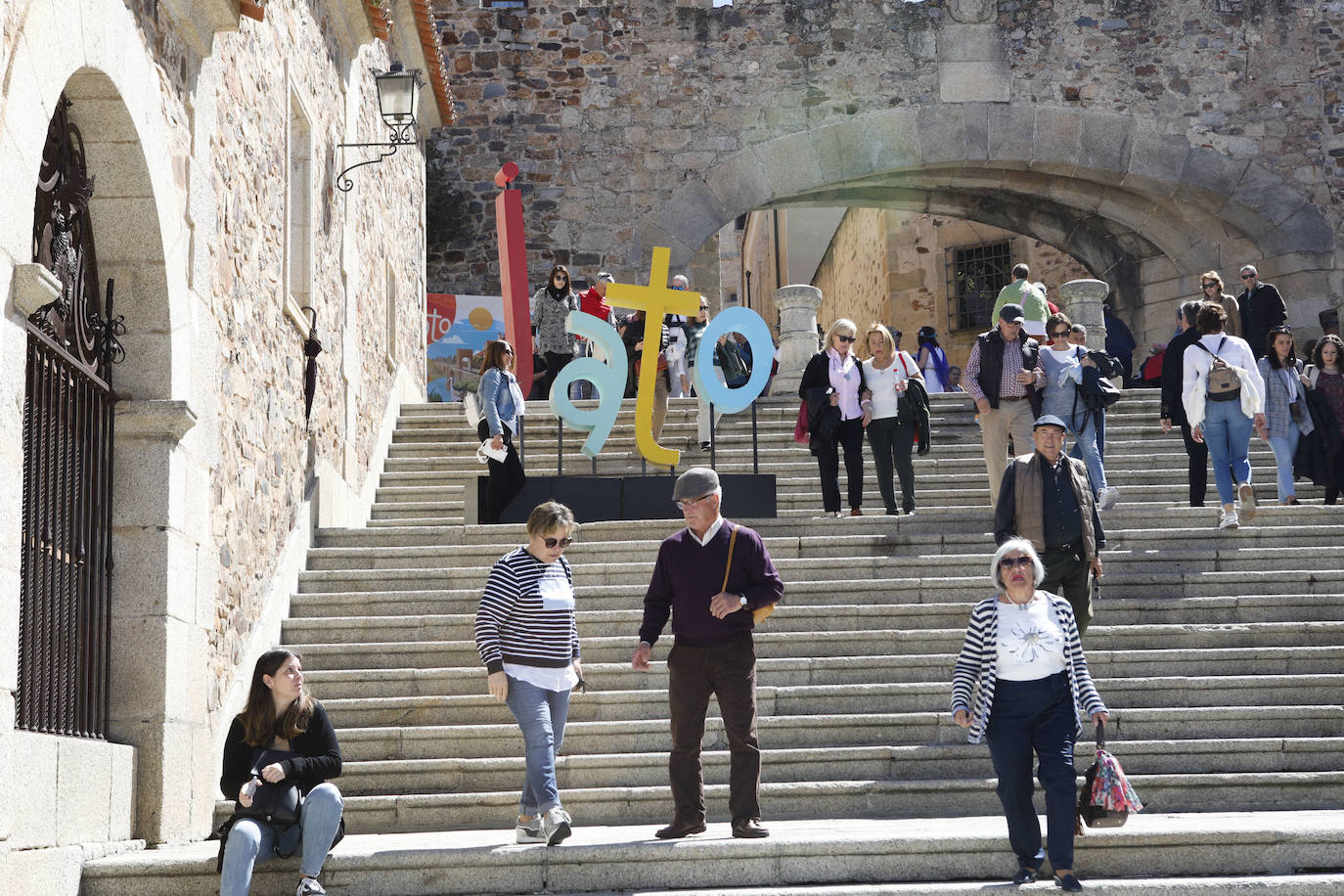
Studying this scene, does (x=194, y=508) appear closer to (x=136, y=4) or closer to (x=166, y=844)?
(x=166, y=844)

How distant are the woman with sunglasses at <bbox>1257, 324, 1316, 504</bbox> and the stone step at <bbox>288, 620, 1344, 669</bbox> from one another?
2.50 m

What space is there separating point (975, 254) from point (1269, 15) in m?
8.01

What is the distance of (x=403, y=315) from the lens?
15.9 m

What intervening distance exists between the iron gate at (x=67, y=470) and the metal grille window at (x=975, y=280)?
2188cm

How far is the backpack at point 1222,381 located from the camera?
10398 millimetres

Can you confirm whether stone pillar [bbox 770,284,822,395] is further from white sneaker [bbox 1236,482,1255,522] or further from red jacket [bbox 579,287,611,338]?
white sneaker [bbox 1236,482,1255,522]

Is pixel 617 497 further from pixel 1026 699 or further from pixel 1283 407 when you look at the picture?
pixel 1026 699

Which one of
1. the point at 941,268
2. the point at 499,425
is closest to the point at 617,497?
the point at 499,425

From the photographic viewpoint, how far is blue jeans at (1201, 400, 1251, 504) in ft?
34.2

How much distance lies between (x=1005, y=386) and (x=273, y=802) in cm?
617

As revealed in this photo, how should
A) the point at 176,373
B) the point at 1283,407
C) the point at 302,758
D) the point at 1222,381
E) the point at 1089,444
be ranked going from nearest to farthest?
the point at 302,758
the point at 176,373
the point at 1222,381
the point at 1089,444
the point at 1283,407

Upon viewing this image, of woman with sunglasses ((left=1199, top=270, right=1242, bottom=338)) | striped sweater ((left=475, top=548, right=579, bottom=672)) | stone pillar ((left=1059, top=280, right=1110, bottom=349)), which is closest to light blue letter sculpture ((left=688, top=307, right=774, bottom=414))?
woman with sunglasses ((left=1199, top=270, right=1242, bottom=338))

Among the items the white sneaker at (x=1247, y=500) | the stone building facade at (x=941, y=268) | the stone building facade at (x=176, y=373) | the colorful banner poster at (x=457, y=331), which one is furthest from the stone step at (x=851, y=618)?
the stone building facade at (x=941, y=268)

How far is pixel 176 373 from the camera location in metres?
6.89
